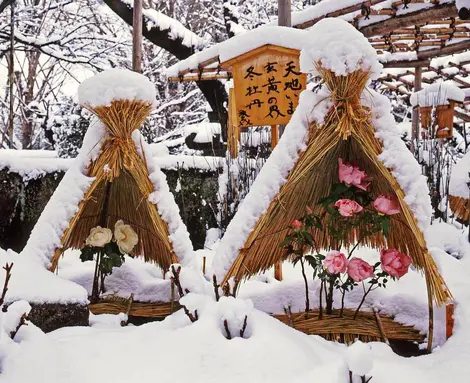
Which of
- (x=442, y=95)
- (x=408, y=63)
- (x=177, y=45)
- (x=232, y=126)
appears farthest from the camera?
(x=177, y=45)

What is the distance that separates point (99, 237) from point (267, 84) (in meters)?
1.39

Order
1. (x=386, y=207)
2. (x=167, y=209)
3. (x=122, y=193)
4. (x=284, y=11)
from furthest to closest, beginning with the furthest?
(x=284, y=11) < (x=122, y=193) < (x=167, y=209) < (x=386, y=207)

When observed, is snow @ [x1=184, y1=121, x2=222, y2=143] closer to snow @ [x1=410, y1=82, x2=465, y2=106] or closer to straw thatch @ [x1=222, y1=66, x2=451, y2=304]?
snow @ [x1=410, y1=82, x2=465, y2=106]

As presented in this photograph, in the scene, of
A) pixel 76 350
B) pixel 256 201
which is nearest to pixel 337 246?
pixel 256 201

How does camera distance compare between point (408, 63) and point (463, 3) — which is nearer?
point (463, 3)

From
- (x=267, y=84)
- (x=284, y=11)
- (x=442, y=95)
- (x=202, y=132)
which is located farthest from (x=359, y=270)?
(x=202, y=132)

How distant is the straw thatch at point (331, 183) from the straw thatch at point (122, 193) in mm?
434

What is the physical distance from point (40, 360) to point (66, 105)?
21.0 ft

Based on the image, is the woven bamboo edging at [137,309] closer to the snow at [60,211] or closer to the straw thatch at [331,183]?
the snow at [60,211]

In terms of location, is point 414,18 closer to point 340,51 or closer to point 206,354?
point 340,51

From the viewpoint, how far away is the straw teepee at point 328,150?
1704 millimetres

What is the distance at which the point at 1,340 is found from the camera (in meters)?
1.18

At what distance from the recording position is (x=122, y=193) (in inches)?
93.4

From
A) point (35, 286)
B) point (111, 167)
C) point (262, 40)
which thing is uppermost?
point (262, 40)
